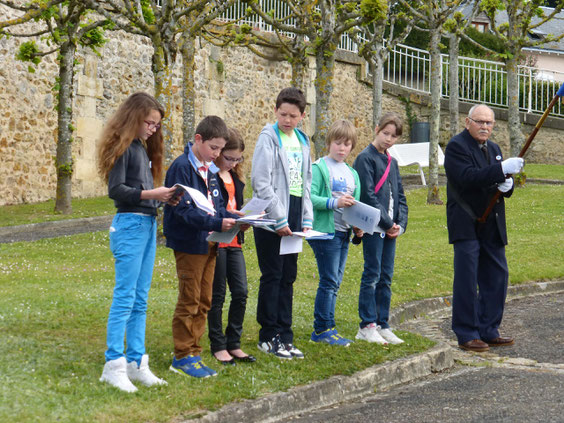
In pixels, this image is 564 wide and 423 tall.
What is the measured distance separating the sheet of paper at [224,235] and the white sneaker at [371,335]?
1.88 metres

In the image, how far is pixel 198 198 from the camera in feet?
18.1

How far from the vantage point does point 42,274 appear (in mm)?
10070

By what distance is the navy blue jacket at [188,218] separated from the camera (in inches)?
225

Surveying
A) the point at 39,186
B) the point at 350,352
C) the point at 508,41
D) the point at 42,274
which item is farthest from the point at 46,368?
the point at 508,41

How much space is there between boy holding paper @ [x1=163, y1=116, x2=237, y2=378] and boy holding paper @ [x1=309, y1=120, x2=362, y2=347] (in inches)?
46.5

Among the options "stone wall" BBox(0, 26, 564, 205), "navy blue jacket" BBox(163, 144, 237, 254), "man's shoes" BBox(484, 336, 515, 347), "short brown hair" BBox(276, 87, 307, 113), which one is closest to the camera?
"navy blue jacket" BBox(163, 144, 237, 254)

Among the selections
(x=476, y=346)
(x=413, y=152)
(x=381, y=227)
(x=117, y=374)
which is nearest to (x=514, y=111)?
(x=413, y=152)

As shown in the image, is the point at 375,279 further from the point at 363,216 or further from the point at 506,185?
the point at 506,185

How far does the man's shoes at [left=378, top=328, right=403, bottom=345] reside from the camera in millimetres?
7277

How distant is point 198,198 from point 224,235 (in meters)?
0.53

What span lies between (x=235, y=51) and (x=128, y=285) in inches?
752

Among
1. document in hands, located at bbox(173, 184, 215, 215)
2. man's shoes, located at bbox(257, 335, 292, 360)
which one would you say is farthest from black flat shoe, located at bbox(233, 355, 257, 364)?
document in hands, located at bbox(173, 184, 215, 215)

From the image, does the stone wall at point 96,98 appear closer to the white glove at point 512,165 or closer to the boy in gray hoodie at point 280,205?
the boy in gray hoodie at point 280,205

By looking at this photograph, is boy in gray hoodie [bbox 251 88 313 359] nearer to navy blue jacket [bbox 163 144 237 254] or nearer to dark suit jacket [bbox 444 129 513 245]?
navy blue jacket [bbox 163 144 237 254]
